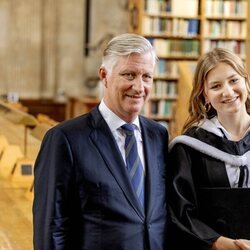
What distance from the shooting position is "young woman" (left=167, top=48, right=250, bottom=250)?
87.7 inches

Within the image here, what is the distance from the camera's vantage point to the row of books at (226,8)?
10.6 m

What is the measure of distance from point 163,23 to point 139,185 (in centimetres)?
849

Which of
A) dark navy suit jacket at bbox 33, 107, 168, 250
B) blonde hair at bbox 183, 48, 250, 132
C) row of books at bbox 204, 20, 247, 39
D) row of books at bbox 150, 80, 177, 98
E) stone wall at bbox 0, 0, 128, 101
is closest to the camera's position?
dark navy suit jacket at bbox 33, 107, 168, 250

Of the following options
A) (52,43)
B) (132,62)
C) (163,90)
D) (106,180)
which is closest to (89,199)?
(106,180)

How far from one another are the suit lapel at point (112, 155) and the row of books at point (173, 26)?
834 cm

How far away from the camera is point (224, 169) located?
91.0 inches

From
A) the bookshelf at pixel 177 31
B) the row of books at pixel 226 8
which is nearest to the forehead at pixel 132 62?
the bookshelf at pixel 177 31

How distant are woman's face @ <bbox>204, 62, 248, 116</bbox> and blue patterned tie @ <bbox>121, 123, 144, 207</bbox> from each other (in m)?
0.32

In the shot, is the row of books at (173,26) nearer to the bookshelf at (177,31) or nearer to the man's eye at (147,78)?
the bookshelf at (177,31)

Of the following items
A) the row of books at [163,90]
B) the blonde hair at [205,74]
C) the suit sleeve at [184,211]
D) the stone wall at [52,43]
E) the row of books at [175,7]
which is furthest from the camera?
the stone wall at [52,43]

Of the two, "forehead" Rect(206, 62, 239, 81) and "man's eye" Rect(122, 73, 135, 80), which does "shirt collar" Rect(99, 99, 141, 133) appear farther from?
"forehead" Rect(206, 62, 239, 81)

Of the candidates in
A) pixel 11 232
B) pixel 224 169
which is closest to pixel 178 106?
pixel 11 232

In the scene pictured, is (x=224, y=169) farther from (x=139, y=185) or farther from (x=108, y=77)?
(x=108, y=77)

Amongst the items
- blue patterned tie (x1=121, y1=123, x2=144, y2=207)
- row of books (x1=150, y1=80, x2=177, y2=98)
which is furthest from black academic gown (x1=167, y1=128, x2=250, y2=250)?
row of books (x1=150, y1=80, x2=177, y2=98)
